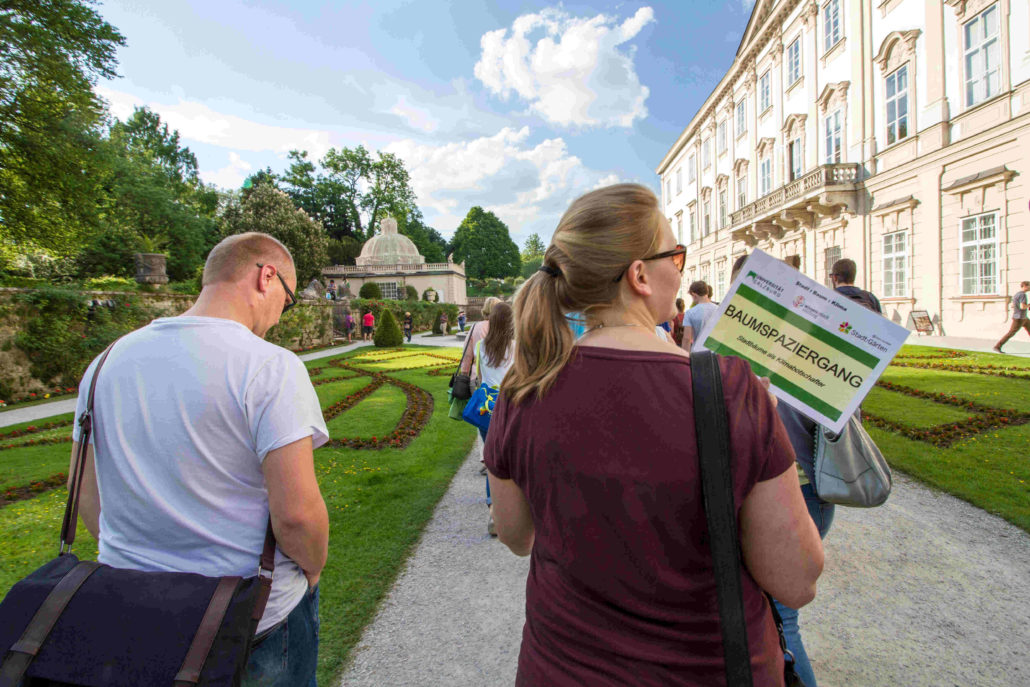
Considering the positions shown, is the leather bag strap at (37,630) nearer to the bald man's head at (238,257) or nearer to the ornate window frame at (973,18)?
the bald man's head at (238,257)

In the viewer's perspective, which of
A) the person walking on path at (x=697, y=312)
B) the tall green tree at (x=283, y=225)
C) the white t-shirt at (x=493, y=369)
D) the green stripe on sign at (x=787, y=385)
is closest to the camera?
the green stripe on sign at (x=787, y=385)

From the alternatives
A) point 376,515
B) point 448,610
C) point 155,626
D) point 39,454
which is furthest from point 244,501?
point 39,454

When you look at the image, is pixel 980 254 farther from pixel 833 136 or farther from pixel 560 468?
pixel 560 468

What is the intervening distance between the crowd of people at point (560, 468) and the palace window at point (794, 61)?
3186 centimetres

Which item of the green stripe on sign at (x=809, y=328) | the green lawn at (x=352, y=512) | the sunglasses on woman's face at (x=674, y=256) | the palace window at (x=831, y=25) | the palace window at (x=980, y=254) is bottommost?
the green lawn at (x=352, y=512)

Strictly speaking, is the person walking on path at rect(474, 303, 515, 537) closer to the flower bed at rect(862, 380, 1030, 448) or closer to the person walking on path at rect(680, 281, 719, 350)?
the person walking on path at rect(680, 281, 719, 350)

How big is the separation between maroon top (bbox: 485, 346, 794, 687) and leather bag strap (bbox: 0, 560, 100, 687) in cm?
118

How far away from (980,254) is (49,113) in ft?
85.4

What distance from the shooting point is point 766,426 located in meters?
1.04

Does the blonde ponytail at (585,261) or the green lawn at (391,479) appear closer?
the blonde ponytail at (585,261)

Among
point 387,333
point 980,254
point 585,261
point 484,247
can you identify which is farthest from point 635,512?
point 484,247

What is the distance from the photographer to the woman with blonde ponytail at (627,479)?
106cm

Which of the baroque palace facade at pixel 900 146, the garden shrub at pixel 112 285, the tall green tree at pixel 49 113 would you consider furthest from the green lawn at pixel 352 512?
the baroque palace facade at pixel 900 146

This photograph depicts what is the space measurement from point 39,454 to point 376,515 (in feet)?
21.3
